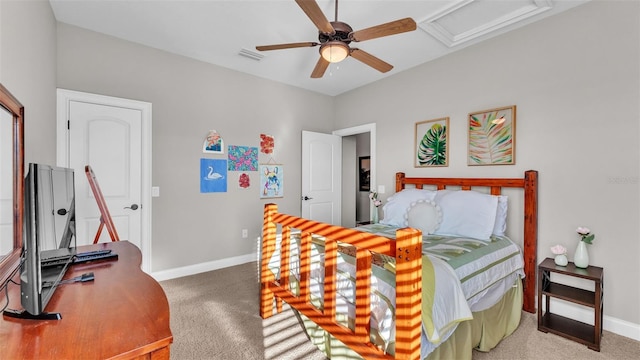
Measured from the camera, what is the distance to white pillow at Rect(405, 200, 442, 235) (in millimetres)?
2635

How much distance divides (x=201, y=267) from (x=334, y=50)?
9.78 ft

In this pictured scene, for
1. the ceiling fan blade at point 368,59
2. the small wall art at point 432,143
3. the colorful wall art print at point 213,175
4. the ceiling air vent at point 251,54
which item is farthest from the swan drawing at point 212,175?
the small wall art at point 432,143

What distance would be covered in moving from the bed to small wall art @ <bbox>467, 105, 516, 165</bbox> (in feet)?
0.83

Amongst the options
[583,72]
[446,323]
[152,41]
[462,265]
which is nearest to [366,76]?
[583,72]

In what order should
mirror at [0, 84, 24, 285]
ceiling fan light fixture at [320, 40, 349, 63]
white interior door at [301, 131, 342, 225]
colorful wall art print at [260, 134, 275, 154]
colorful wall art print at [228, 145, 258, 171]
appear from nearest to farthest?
mirror at [0, 84, 24, 285] < ceiling fan light fixture at [320, 40, 349, 63] < colorful wall art print at [228, 145, 258, 171] < colorful wall art print at [260, 134, 275, 154] < white interior door at [301, 131, 342, 225]

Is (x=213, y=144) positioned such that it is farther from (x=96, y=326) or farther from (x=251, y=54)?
(x=96, y=326)

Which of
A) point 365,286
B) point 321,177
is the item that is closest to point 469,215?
point 365,286

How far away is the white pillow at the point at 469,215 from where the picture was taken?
2477 mm

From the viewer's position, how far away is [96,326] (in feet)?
2.76

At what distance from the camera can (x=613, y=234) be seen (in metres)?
2.18

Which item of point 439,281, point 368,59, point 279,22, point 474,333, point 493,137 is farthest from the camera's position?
point 493,137

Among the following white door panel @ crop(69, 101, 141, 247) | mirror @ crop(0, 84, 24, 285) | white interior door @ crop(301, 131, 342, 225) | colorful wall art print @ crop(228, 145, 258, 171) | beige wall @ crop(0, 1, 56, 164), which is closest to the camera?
mirror @ crop(0, 84, 24, 285)

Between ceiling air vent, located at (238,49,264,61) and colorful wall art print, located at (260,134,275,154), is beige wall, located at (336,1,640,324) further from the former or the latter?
colorful wall art print, located at (260,134,275,154)

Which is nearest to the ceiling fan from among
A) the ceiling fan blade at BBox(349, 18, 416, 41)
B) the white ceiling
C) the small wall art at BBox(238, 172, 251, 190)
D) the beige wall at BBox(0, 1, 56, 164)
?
the ceiling fan blade at BBox(349, 18, 416, 41)
